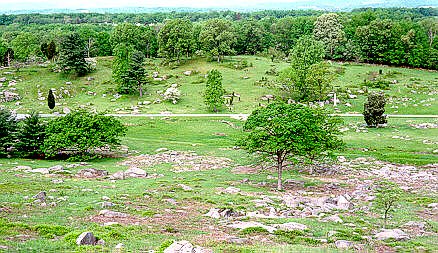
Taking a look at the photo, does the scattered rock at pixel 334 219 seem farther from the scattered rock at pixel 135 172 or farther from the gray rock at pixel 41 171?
the gray rock at pixel 41 171

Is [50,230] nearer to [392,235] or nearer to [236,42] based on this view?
[392,235]

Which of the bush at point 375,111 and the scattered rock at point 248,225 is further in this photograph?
the bush at point 375,111

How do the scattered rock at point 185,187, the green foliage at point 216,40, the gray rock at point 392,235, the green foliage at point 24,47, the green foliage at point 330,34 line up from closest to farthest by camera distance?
1. the gray rock at point 392,235
2. the scattered rock at point 185,187
3. the green foliage at point 216,40
4. the green foliage at point 24,47
5. the green foliage at point 330,34

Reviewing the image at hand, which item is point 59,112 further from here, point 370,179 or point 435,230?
point 435,230

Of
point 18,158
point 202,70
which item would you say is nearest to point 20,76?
point 202,70

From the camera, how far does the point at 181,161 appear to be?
4912cm

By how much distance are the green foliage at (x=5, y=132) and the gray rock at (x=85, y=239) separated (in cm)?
3352

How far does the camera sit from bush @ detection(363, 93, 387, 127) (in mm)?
67188

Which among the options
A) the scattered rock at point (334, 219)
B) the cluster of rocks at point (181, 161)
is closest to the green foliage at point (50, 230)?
the scattered rock at point (334, 219)

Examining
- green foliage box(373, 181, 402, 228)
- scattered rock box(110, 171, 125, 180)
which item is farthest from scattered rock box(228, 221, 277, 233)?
scattered rock box(110, 171, 125, 180)

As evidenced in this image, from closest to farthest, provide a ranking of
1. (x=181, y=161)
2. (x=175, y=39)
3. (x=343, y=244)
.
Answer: (x=343, y=244)
(x=181, y=161)
(x=175, y=39)

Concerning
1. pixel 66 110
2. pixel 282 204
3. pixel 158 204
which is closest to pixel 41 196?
pixel 158 204

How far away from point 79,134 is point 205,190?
19676 mm

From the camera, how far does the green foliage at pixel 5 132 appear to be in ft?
165
